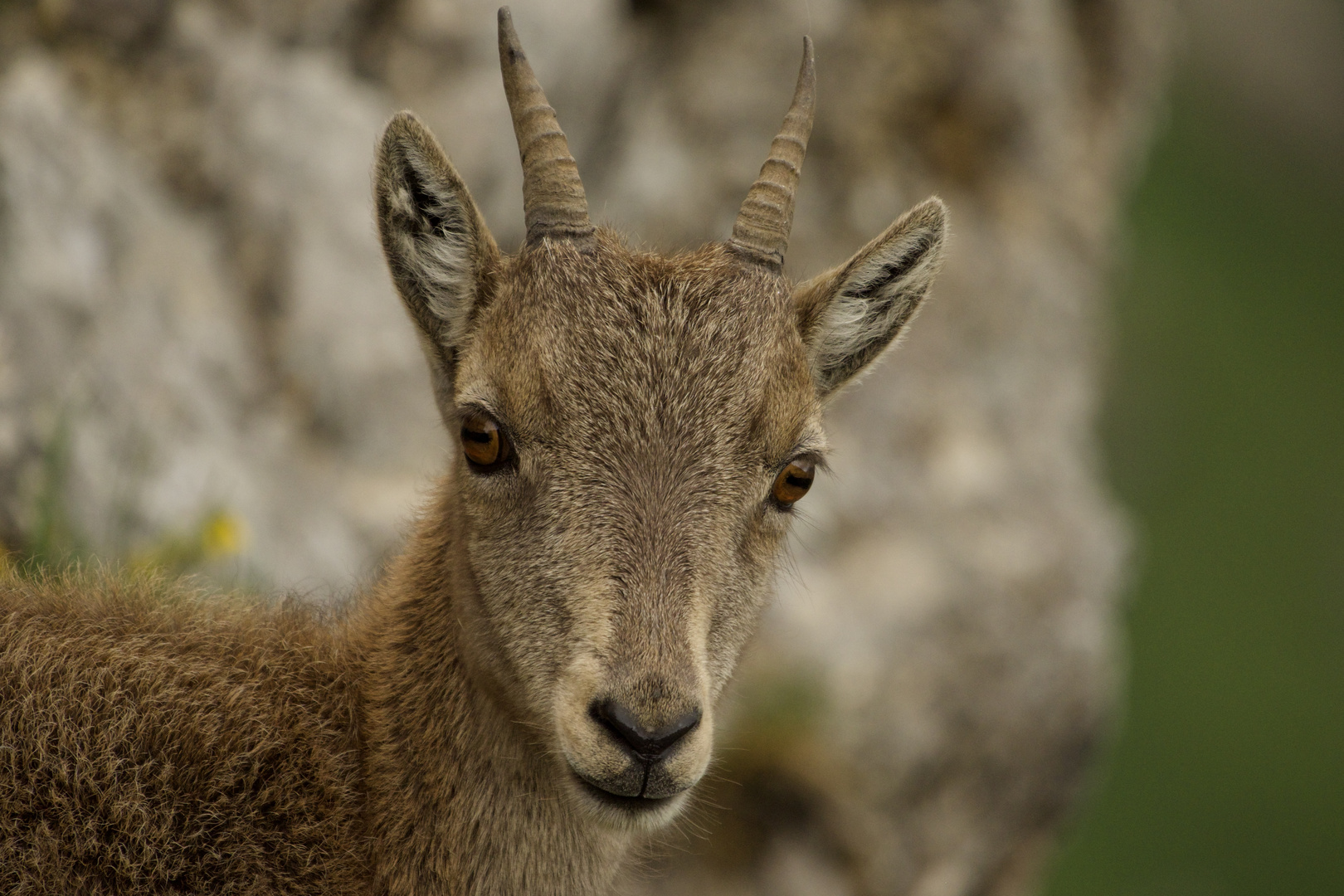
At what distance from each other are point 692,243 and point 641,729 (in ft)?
22.0

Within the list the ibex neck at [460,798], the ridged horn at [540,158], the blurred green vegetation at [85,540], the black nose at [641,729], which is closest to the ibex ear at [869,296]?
the ridged horn at [540,158]

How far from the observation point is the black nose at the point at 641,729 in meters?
3.76

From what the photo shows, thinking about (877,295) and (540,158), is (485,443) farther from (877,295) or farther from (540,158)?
(877,295)

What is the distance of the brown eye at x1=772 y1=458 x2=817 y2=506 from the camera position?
4.63 meters

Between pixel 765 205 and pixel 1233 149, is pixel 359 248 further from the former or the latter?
pixel 1233 149

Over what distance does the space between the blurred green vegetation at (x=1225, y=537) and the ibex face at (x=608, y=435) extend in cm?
1631

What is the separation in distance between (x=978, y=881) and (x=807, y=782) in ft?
6.79

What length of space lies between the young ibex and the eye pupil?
10mm

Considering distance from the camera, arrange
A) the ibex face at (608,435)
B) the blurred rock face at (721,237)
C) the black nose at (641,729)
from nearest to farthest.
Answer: the black nose at (641,729), the ibex face at (608,435), the blurred rock face at (721,237)

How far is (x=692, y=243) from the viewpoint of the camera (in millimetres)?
10000

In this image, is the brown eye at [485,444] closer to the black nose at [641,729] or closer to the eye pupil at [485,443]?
the eye pupil at [485,443]

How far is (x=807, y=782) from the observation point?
9242 millimetres

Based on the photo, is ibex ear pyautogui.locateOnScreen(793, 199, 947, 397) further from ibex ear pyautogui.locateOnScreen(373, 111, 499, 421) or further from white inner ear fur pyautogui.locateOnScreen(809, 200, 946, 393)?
ibex ear pyautogui.locateOnScreen(373, 111, 499, 421)

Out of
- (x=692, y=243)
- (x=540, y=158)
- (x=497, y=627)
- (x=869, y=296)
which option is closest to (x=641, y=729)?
(x=497, y=627)
